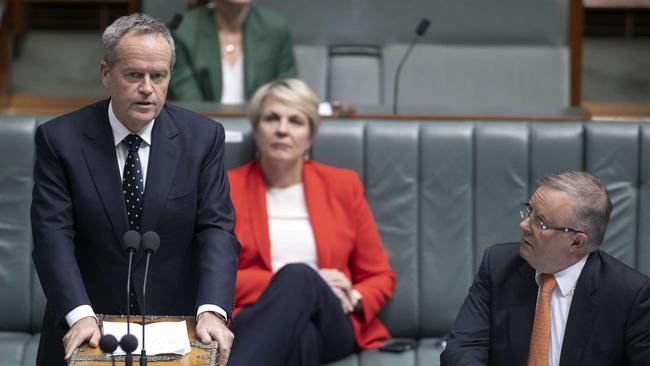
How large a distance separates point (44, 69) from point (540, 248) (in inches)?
130

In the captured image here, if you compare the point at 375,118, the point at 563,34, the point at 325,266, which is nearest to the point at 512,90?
the point at 563,34

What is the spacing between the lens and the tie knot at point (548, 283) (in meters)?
2.56

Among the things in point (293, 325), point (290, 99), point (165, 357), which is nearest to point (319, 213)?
point (290, 99)

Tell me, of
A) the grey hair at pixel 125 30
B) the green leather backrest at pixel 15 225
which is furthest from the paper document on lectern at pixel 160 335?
the green leather backrest at pixel 15 225

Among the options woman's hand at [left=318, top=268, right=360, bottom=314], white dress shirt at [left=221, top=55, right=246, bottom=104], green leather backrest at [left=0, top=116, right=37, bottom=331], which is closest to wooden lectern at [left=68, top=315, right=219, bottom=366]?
woman's hand at [left=318, top=268, right=360, bottom=314]

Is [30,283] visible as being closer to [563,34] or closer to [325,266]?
[325,266]

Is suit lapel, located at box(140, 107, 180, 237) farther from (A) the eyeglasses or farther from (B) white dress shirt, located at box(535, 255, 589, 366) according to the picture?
(B) white dress shirt, located at box(535, 255, 589, 366)

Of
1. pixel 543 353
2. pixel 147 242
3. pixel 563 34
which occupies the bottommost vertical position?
pixel 543 353

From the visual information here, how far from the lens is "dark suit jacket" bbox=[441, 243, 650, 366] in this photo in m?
2.48

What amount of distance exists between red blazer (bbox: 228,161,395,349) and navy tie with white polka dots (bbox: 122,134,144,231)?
2.88 feet

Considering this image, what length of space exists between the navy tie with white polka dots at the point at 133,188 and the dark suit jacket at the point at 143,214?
0.07ft

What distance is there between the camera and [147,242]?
2.11m

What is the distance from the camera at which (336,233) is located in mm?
3242

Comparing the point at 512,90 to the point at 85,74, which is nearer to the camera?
the point at 512,90
